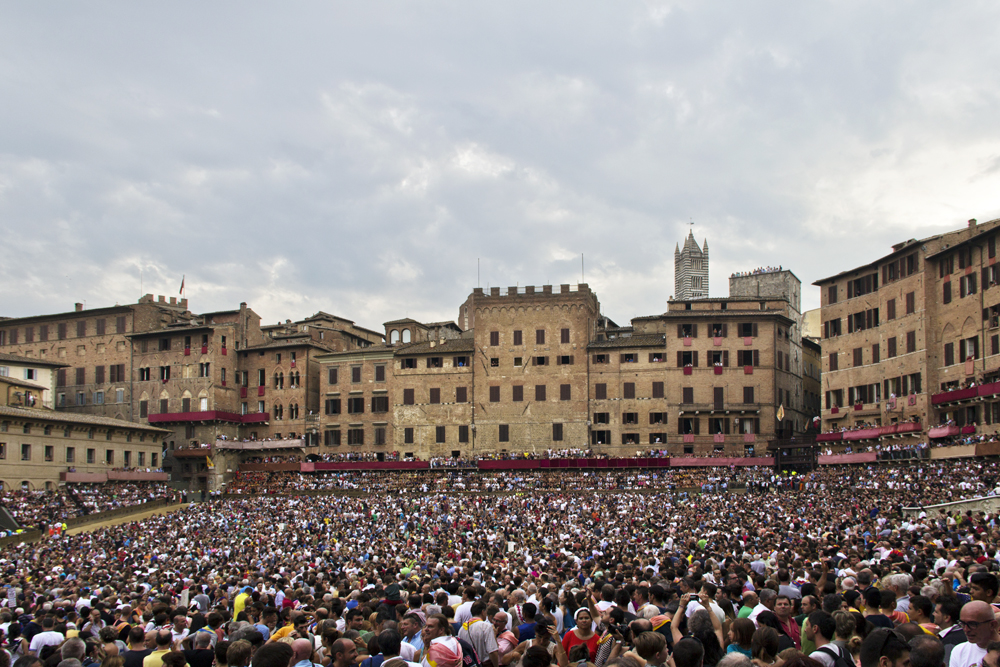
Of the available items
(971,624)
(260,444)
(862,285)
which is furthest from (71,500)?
(971,624)

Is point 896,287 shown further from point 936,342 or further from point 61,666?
point 61,666

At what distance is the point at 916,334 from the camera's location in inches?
2013

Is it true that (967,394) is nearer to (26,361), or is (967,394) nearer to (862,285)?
(862,285)

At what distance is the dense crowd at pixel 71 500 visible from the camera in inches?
2041

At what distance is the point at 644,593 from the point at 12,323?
83429mm

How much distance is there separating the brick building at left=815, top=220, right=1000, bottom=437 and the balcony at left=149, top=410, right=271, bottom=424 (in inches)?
1757

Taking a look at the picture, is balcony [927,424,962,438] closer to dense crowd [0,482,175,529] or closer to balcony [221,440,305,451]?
balcony [221,440,305,451]

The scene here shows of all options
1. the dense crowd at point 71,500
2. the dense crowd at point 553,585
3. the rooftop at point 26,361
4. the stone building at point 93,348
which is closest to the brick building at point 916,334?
the dense crowd at point 553,585

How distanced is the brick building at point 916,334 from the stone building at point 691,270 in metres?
44.2

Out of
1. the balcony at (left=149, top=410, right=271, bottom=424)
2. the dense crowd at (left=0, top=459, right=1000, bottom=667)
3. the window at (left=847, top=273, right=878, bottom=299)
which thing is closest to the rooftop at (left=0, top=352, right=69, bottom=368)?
the balcony at (left=149, top=410, right=271, bottom=424)

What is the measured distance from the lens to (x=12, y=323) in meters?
80.7

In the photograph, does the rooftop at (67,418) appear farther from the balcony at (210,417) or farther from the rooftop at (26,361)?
the rooftop at (26,361)

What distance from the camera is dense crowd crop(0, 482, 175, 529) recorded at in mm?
51844

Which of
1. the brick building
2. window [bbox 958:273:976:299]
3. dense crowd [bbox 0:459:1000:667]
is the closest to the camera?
dense crowd [bbox 0:459:1000:667]
